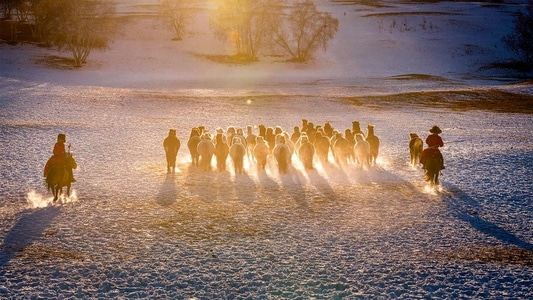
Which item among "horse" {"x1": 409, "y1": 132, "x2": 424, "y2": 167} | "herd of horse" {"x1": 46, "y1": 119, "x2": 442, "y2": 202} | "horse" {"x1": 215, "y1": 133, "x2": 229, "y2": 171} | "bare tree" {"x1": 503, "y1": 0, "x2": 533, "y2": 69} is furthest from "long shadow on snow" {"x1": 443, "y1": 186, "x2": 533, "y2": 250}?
"bare tree" {"x1": 503, "y1": 0, "x2": 533, "y2": 69}

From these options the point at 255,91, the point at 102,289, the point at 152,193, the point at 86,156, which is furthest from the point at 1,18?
the point at 102,289

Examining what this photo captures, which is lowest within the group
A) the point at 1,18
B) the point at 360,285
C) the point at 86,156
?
the point at 360,285

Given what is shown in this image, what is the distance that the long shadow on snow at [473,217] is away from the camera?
11.1 metres

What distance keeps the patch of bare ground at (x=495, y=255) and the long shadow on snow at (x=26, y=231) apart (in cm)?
870

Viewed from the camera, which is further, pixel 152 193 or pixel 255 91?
pixel 255 91

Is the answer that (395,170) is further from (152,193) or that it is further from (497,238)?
(152,193)

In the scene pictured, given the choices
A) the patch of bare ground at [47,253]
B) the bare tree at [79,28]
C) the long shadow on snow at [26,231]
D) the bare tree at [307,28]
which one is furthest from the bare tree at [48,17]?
the patch of bare ground at [47,253]

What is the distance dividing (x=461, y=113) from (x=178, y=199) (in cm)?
2586

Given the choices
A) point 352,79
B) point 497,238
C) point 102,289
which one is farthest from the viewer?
point 352,79

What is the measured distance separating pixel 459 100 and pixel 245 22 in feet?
135

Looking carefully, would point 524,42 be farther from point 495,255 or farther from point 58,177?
point 58,177

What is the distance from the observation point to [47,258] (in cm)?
997

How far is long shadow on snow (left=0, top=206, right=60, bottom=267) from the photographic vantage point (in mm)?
10289

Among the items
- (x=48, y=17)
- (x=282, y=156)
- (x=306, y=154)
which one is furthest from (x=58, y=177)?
(x=48, y=17)
